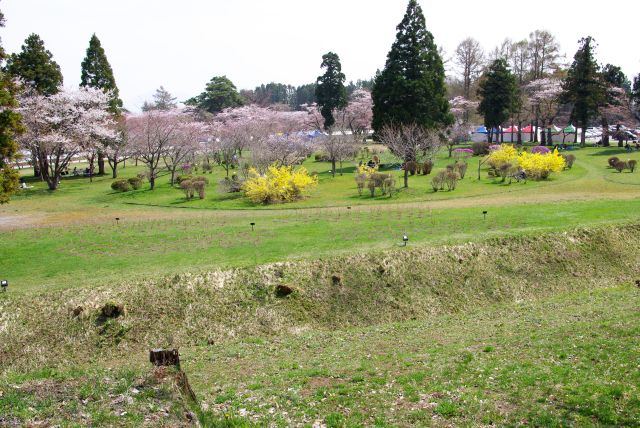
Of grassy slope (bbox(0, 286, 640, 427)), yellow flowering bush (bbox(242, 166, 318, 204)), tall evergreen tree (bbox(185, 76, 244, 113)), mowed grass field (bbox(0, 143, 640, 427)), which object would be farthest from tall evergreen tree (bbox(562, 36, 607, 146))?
tall evergreen tree (bbox(185, 76, 244, 113))

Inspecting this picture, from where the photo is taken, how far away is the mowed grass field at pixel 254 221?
17.9 m

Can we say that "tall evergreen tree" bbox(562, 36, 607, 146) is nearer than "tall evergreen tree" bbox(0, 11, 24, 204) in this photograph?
No

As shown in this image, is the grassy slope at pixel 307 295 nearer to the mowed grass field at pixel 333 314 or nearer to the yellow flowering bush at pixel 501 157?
the mowed grass field at pixel 333 314

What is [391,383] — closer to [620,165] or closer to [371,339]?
[371,339]

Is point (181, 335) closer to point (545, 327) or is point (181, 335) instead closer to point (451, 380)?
point (451, 380)

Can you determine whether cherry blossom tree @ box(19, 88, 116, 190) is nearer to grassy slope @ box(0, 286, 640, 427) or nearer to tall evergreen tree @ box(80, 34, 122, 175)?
tall evergreen tree @ box(80, 34, 122, 175)

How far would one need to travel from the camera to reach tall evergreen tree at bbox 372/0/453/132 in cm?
4225

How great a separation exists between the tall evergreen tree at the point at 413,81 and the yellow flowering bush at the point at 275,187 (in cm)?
1483

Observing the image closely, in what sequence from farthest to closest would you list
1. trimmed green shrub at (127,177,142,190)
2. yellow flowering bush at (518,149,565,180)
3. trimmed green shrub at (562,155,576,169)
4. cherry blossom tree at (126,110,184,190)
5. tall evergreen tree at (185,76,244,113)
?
tall evergreen tree at (185,76,244,113), trimmed green shrub at (562,155,576,169), trimmed green shrub at (127,177,142,190), cherry blossom tree at (126,110,184,190), yellow flowering bush at (518,149,565,180)

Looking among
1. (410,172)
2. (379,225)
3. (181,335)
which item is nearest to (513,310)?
(379,225)

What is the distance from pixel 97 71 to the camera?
153 feet

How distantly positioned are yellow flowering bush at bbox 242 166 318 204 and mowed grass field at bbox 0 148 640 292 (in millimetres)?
962

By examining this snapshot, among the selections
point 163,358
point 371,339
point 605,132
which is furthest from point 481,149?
point 163,358

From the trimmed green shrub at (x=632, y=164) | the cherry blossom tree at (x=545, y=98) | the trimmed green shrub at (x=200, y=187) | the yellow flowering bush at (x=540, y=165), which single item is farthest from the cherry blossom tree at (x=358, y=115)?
the trimmed green shrub at (x=632, y=164)
